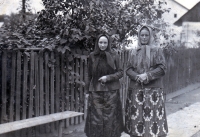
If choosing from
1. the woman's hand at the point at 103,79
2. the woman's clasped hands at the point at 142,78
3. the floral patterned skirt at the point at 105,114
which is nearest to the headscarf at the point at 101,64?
the woman's hand at the point at 103,79

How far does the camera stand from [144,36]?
4.42m

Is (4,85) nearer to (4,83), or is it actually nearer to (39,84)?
(4,83)

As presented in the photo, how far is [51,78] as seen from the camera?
581 cm

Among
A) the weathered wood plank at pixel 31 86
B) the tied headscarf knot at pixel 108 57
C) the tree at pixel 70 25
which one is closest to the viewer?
the tied headscarf knot at pixel 108 57

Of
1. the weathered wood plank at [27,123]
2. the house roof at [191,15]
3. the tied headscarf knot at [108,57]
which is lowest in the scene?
the weathered wood plank at [27,123]

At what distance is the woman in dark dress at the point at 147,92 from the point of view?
440cm

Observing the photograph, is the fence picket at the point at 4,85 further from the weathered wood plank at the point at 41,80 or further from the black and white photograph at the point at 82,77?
the weathered wood plank at the point at 41,80

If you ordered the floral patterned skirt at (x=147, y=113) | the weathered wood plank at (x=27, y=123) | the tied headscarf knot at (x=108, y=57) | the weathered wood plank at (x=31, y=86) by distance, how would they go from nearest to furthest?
the weathered wood plank at (x=27, y=123), the floral patterned skirt at (x=147, y=113), the tied headscarf knot at (x=108, y=57), the weathered wood plank at (x=31, y=86)

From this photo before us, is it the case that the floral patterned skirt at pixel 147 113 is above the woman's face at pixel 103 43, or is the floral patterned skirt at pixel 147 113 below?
below

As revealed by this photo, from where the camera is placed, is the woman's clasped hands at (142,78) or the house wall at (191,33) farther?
the house wall at (191,33)

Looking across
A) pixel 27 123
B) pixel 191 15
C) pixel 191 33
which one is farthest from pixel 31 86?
pixel 191 15

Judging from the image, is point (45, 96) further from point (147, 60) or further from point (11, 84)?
point (147, 60)

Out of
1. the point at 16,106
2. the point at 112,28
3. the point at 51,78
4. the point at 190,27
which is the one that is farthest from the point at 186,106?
the point at 190,27

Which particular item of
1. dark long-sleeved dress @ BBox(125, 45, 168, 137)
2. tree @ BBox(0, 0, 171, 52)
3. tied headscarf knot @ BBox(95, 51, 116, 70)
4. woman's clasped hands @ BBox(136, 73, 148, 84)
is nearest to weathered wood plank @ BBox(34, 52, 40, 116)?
tree @ BBox(0, 0, 171, 52)
